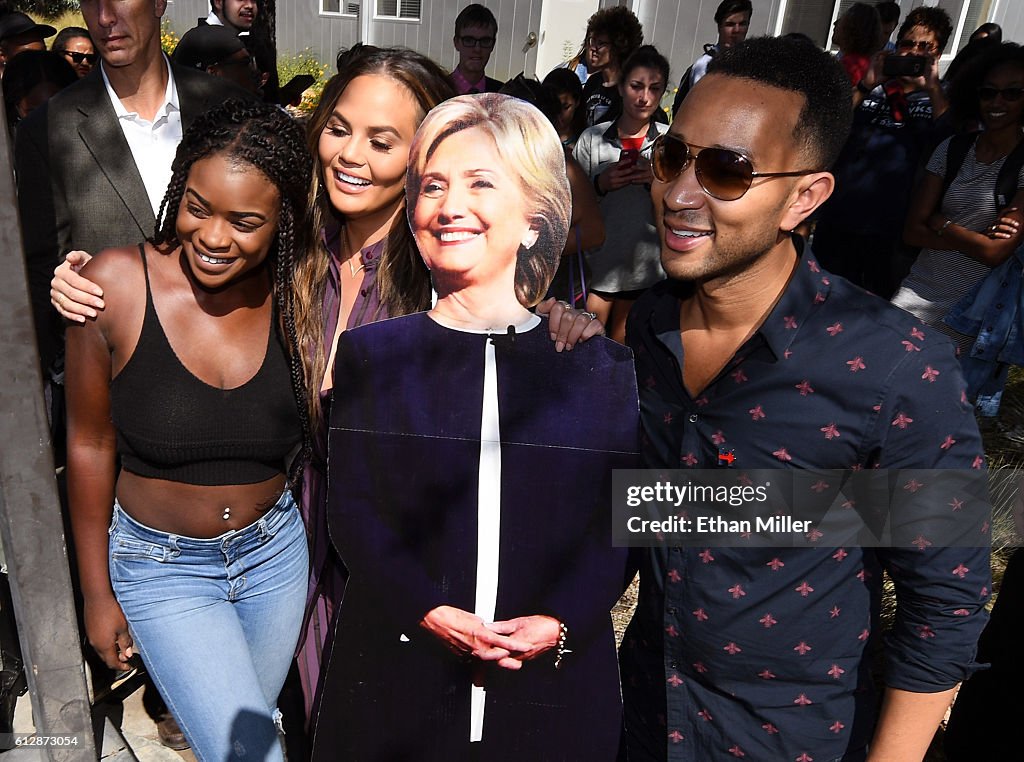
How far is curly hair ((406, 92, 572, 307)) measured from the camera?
1734 mm

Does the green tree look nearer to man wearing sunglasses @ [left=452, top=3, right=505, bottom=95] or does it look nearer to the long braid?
man wearing sunglasses @ [left=452, top=3, right=505, bottom=95]

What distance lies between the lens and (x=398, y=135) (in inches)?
72.4

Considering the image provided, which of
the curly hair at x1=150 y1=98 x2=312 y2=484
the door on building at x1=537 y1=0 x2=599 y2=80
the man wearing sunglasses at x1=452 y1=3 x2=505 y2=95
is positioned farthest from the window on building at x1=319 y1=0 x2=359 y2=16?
the curly hair at x1=150 y1=98 x2=312 y2=484

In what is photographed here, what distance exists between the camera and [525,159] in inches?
68.6

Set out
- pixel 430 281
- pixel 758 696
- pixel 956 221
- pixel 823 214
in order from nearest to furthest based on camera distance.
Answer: pixel 758 696, pixel 430 281, pixel 956 221, pixel 823 214

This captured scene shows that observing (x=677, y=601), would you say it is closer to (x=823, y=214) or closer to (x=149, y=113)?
(x=149, y=113)

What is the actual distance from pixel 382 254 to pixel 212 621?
0.97 metres

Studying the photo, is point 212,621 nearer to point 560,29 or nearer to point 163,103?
point 163,103

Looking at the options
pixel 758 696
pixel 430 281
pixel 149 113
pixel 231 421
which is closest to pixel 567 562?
pixel 758 696

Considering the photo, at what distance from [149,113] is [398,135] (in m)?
1.44

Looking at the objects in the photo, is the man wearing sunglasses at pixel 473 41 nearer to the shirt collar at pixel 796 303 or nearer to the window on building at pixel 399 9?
the shirt collar at pixel 796 303

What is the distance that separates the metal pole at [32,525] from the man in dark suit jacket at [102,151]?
2.05 ft

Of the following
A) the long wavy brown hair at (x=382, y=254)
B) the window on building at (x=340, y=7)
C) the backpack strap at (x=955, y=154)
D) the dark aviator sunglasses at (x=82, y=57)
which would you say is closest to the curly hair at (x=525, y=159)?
the long wavy brown hair at (x=382, y=254)

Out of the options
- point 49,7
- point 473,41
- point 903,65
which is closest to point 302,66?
point 49,7
